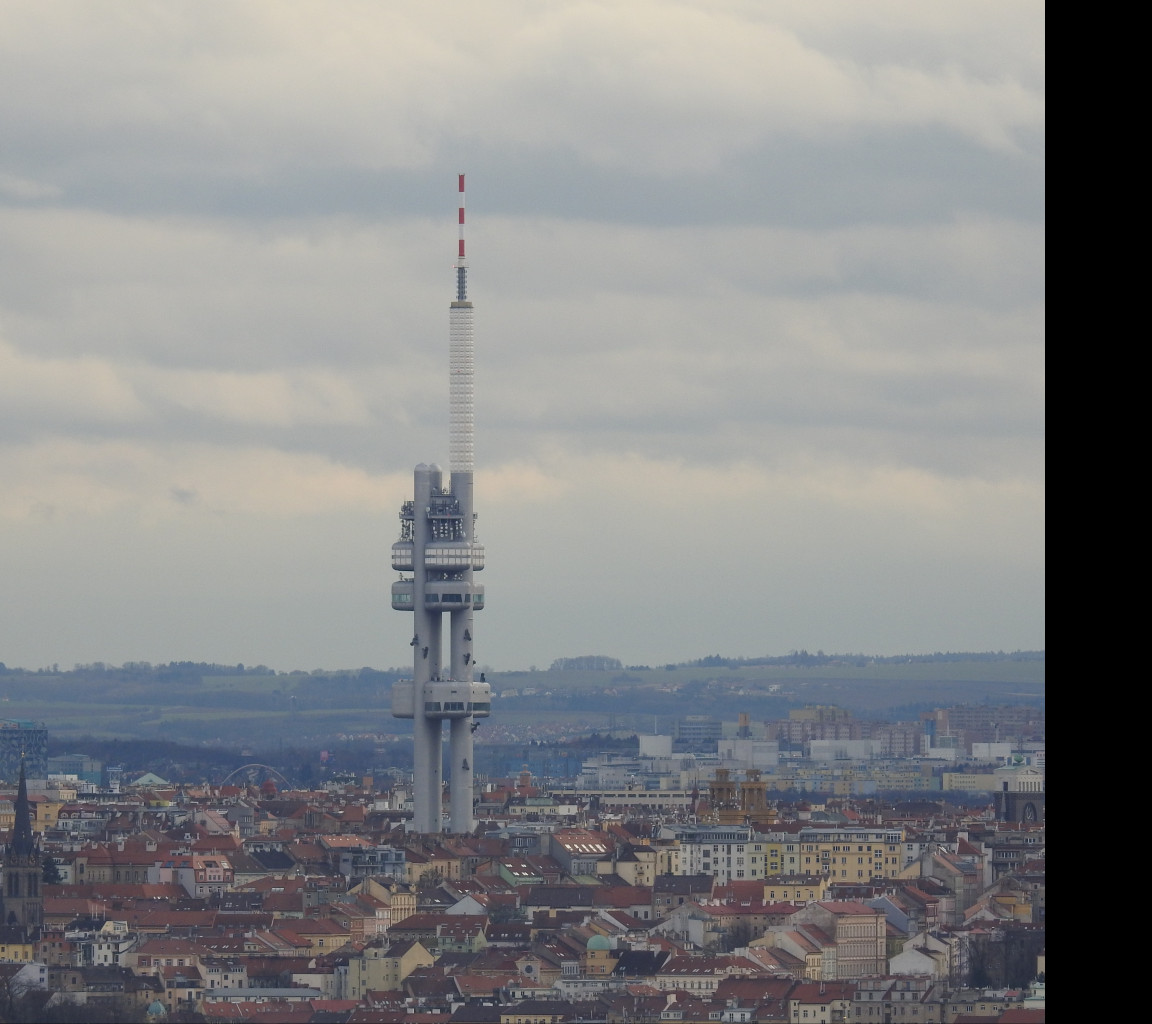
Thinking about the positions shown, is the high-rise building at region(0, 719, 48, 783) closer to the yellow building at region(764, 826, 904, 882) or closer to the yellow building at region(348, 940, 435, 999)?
the yellow building at region(764, 826, 904, 882)

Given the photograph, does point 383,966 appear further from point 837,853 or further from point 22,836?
point 837,853

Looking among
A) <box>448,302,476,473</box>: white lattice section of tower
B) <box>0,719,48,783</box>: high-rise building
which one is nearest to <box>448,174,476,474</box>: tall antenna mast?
<box>448,302,476,473</box>: white lattice section of tower

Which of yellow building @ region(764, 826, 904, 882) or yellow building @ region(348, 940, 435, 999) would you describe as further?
yellow building @ region(764, 826, 904, 882)

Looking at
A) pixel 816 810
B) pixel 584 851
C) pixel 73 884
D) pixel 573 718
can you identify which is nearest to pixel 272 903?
pixel 73 884

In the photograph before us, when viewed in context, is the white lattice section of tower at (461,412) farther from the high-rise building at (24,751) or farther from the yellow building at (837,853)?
the high-rise building at (24,751)


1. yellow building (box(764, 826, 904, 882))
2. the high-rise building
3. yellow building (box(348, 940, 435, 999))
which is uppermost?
the high-rise building

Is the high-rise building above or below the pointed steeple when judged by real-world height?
Answer: above

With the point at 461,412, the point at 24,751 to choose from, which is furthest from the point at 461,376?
the point at 24,751
